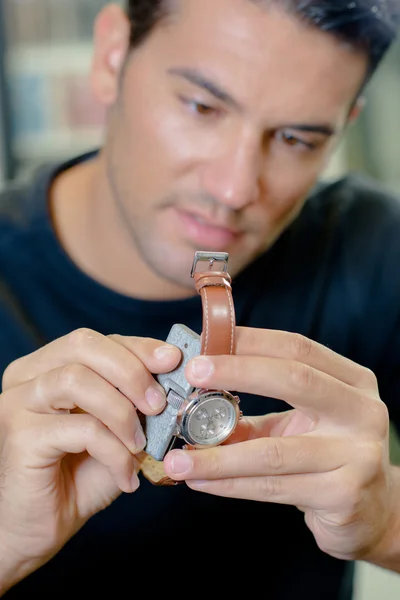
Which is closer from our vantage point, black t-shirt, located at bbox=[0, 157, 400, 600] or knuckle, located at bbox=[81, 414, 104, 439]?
knuckle, located at bbox=[81, 414, 104, 439]

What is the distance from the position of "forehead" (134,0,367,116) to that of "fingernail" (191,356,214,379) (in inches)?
17.5

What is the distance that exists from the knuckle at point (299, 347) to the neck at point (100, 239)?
478mm

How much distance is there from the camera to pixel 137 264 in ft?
4.15

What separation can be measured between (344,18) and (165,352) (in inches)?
22.6

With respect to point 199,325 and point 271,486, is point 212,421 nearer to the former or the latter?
point 271,486

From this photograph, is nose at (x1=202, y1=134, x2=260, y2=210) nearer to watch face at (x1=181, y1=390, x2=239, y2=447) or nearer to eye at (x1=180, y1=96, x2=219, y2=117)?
eye at (x1=180, y1=96, x2=219, y2=117)

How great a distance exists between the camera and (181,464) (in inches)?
27.4

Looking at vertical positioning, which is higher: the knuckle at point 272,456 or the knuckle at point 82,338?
the knuckle at point 82,338

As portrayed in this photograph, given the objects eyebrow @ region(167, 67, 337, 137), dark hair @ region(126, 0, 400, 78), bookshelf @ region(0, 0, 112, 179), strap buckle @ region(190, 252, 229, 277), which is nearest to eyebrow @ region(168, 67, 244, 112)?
eyebrow @ region(167, 67, 337, 137)

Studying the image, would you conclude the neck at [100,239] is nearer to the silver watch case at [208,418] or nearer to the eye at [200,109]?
the eye at [200,109]

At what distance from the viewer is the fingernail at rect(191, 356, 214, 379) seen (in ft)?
2.18

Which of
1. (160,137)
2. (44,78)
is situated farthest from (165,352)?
(44,78)

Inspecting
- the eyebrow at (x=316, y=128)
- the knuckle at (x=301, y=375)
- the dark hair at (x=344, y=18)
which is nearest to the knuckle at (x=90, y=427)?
the knuckle at (x=301, y=375)

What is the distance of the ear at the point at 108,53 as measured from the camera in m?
1.20
